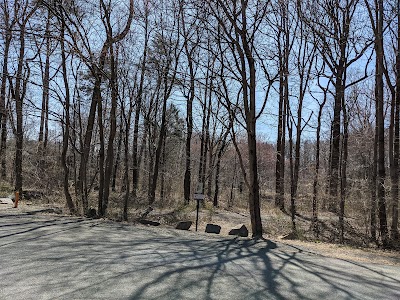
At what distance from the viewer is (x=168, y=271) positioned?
621 centimetres

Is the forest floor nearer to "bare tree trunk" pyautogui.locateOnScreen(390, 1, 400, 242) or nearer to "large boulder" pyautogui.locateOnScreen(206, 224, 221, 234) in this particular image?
"large boulder" pyautogui.locateOnScreen(206, 224, 221, 234)

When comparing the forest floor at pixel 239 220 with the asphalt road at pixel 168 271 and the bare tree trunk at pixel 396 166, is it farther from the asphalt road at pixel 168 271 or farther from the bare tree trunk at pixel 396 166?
the asphalt road at pixel 168 271

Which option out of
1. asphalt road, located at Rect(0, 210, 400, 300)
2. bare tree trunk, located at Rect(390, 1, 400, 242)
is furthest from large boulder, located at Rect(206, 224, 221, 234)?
bare tree trunk, located at Rect(390, 1, 400, 242)

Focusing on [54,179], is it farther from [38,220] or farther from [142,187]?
[142,187]

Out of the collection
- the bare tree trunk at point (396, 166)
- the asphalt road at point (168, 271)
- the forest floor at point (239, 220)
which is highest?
the bare tree trunk at point (396, 166)

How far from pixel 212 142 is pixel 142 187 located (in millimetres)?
11265

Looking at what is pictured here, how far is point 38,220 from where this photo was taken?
12.4 meters

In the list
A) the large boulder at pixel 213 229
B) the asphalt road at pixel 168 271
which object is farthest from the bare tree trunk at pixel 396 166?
the large boulder at pixel 213 229

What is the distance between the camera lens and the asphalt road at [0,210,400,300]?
5.14 metres

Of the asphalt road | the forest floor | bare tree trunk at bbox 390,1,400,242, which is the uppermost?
bare tree trunk at bbox 390,1,400,242

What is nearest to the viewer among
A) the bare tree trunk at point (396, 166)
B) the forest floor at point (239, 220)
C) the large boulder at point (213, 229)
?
the bare tree trunk at point (396, 166)

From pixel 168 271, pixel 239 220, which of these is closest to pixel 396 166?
pixel 239 220

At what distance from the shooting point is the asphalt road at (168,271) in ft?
16.9

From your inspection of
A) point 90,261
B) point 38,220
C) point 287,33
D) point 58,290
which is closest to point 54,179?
point 38,220
